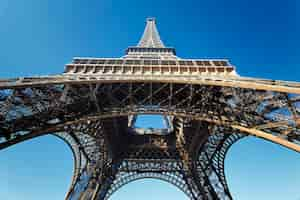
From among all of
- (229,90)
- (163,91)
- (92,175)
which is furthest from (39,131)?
(92,175)

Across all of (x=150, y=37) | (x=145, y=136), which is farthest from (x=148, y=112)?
(x=150, y=37)

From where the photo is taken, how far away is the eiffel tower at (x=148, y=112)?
31.7ft

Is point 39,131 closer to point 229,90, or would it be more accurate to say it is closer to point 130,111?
point 130,111

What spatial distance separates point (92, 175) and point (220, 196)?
37.2 feet

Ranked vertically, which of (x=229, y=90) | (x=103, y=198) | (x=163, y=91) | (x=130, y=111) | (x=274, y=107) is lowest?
(x=103, y=198)

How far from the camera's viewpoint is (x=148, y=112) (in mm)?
13078

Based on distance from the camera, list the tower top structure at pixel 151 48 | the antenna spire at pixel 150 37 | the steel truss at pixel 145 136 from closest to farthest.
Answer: the steel truss at pixel 145 136
the tower top structure at pixel 151 48
the antenna spire at pixel 150 37

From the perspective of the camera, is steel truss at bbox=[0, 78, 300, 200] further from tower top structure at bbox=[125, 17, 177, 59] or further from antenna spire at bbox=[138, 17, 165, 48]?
antenna spire at bbox=[138, 17, 165, 48]

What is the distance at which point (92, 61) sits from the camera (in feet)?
54.8

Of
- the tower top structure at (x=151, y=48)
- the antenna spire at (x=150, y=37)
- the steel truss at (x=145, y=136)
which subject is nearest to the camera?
the steel truss at (x=145, y=136)

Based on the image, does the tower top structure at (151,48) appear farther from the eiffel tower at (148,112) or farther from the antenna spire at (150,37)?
the eiffel tower at (148,112)

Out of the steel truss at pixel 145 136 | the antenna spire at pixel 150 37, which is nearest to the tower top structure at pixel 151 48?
the antenna spire at pixel 150 37

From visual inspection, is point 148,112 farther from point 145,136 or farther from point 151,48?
point 151,48

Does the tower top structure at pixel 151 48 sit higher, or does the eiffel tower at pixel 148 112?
the tower top structure at pixel 151 48
